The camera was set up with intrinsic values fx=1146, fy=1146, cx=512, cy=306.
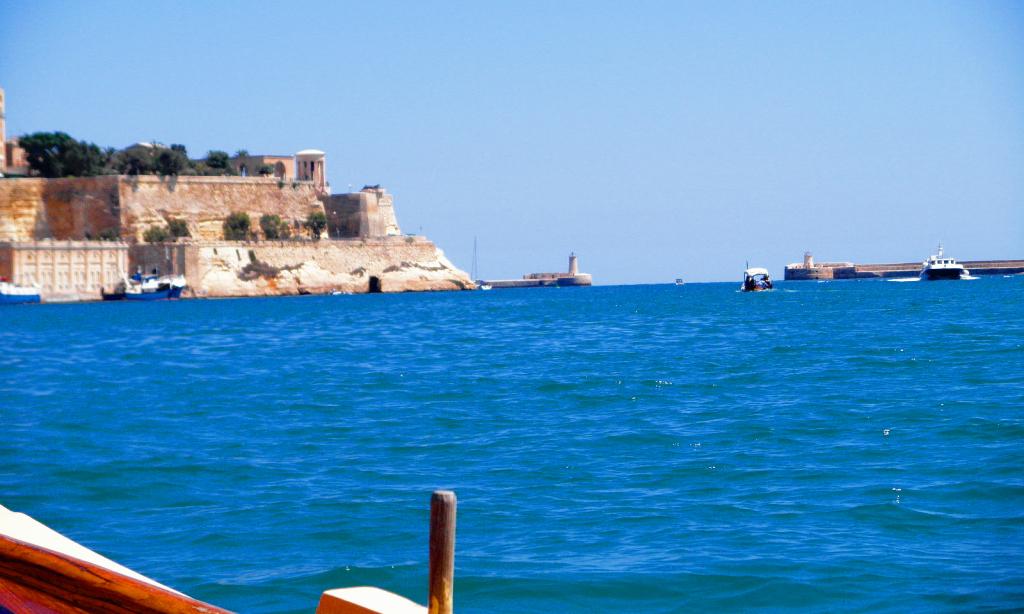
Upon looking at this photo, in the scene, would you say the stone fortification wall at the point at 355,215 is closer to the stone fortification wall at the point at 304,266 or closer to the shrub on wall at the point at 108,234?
the stone fortification wall at the point at 304,266

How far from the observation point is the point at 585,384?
55.2ft

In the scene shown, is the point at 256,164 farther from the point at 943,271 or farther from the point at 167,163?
the point at 943,271

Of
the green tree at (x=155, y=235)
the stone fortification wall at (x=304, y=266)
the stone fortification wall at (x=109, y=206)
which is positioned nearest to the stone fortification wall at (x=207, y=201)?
the stone fortification wall at (x=109, y=206)

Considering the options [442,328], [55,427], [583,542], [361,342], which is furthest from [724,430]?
[442,328]

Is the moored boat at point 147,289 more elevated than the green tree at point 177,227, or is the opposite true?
the green tree at point 177,227

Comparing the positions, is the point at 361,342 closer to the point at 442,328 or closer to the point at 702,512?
the point at 442,328

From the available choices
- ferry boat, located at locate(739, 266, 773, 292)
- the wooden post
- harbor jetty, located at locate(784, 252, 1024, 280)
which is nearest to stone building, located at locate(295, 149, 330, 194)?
ferry boat, located at locate(739, 266, 773, 292)

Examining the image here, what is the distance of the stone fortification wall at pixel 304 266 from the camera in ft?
210

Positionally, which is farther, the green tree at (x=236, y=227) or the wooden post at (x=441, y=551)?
the green tree at (x=236, y=227)

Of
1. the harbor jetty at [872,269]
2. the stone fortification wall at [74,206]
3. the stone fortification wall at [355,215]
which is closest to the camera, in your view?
the stone fortification wall at [74,206]

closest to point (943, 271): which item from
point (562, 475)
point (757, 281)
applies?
point (757, 281)

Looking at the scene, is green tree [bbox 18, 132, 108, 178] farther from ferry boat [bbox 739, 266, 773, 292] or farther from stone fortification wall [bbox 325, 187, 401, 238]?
ferry boat [bbox 739, 266, 773, 292]

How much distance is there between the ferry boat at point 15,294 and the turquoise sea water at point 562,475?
37444mm

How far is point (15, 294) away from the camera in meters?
56.5
